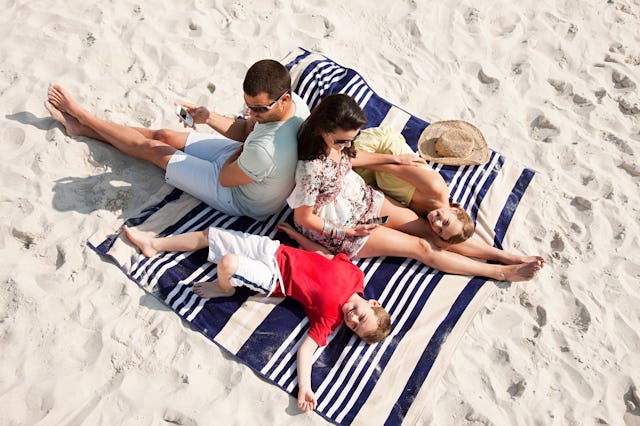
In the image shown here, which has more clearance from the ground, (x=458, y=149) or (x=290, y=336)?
(x=458, y=149)

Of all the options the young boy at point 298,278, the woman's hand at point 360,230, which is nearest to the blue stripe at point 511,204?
the woman's hand at point 360,230

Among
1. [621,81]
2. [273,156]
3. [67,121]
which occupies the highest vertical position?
[621,81]

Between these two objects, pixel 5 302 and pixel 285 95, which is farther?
pixel 5 302

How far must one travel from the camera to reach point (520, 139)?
18.3 ft

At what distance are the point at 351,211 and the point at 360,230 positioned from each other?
17cm

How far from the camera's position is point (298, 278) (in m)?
4.12

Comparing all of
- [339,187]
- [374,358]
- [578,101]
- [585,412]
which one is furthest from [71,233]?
[578,101]

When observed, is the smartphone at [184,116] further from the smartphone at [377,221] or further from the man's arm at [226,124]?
the smartphone at [377,221]

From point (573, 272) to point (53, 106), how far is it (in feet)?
15.0

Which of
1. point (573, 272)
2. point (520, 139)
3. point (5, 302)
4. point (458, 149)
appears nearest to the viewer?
point (5, 302)

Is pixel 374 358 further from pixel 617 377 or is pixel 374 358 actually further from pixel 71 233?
pixel 71 233

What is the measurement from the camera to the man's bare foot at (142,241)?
4.25m

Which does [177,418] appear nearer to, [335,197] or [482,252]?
[335,197]

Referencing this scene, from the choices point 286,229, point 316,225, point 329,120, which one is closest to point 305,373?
point 316,225
